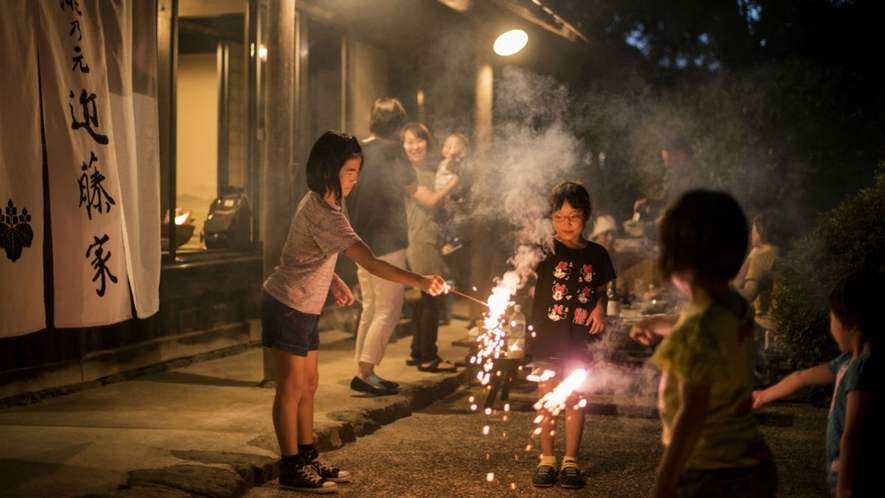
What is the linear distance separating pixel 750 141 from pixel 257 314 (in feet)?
38.0

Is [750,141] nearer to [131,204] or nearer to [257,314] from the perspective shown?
[257,314]

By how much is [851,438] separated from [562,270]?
275 cm

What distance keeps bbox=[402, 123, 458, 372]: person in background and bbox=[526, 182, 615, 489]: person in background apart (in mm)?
3258

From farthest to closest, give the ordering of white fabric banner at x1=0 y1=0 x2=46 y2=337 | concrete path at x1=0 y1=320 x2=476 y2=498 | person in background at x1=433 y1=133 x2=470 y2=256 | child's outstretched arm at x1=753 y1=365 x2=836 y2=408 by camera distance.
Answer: person in background at x1=433 y1=133 x2=470 y2=256
white fabric banner at x1=0 y1=0 x2=46 y2=337
concrete path at x1=0 y1=320 x2=476 y2=498
child's outstretched arm at x1=753 y1=365 x2=836 y2=408

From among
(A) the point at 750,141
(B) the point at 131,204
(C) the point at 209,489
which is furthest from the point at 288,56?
(A) the point at 750,141

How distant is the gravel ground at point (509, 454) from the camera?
564 centimetres

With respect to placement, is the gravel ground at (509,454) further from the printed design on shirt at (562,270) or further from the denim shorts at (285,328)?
the printed design on shirt at (562,270)

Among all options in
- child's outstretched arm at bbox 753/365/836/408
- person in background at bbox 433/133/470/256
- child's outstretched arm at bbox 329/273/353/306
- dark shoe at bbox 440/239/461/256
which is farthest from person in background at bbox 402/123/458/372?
child's outstretched arm at bbox 753/365/836/408

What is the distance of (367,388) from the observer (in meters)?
7.95

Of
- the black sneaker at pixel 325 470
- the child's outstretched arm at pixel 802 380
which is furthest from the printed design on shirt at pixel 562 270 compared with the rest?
the child's outstretched arm at pixel 802 380

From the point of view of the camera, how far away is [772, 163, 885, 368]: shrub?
8.19 m

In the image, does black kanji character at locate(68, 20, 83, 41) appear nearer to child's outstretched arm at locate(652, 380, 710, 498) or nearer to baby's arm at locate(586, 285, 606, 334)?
baby's arm at locate(586, 285, 606, 334)

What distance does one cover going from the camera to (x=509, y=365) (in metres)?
8.18

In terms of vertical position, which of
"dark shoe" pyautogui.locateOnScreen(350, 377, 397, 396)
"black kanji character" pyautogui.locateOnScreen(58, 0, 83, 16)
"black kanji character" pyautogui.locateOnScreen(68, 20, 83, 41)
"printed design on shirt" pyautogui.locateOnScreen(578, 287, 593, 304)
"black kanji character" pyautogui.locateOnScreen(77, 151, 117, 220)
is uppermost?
"black kanji character" pyautogui.locateOnScreen(58, 0, 83, 16)
